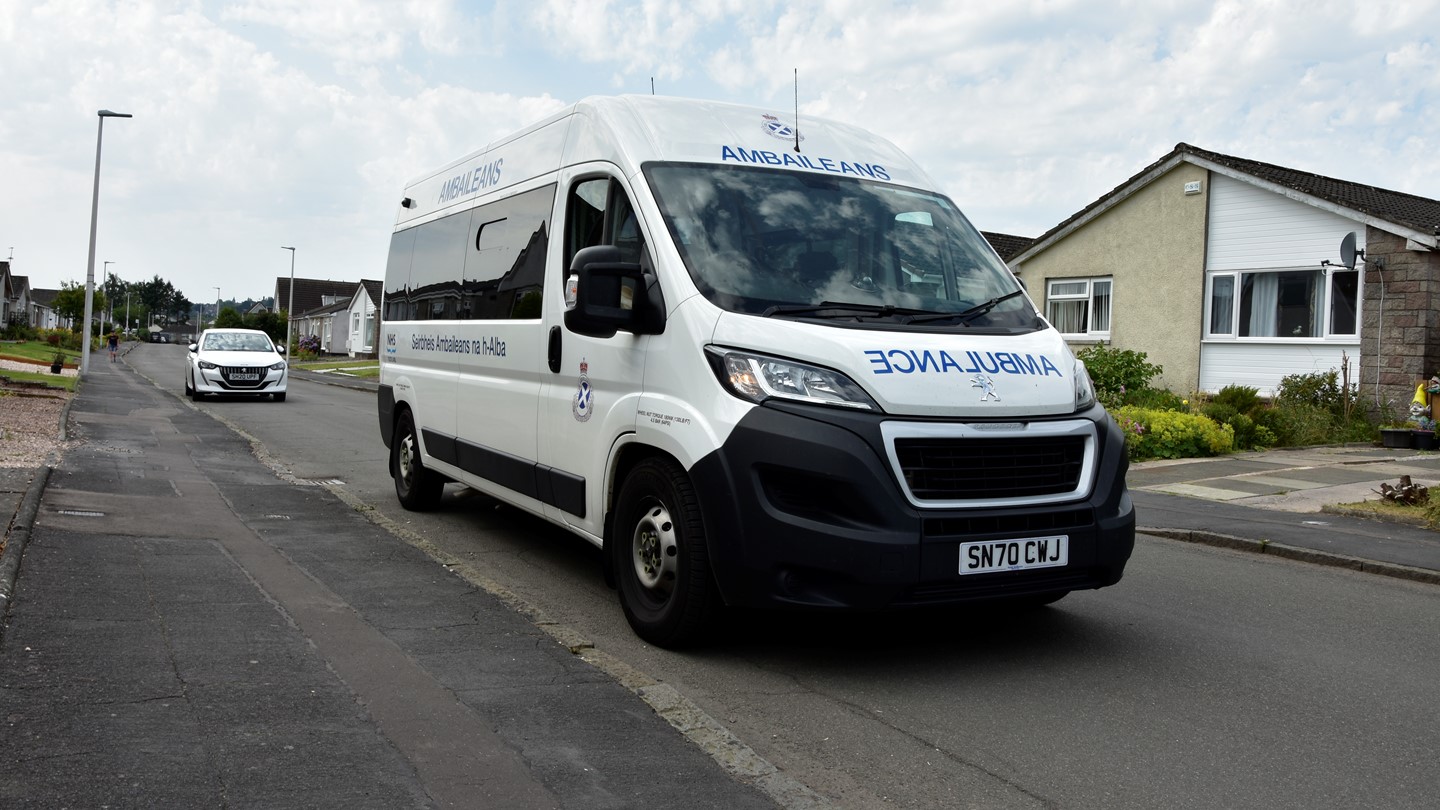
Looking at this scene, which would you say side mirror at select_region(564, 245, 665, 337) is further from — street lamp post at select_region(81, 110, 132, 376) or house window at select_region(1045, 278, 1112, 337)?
street lamp post at select_region(81, 110, 132, 376)

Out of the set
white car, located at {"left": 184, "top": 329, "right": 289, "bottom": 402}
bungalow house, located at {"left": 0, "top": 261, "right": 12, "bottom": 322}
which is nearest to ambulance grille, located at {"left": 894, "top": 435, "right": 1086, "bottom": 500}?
white car, located at {"left": 184, "top": 329, "right": 289, "bottom": 402}

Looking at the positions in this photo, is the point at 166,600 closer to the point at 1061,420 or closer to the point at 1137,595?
the point at 1061,420

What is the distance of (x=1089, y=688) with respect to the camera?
4824 mm

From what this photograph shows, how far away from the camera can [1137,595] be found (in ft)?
21.9

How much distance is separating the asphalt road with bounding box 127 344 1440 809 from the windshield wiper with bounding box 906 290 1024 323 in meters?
1.52

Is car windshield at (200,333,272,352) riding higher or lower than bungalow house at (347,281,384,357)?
lower

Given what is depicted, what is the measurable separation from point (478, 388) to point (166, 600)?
2.32 m

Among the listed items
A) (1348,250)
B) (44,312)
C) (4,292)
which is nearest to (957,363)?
(1348,250)

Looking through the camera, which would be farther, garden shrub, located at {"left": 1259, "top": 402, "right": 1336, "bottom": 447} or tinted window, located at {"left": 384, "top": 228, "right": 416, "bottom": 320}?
garden shrub, located at {"left": 1259, "top": 402, "right": 1336, "bottom": 447}

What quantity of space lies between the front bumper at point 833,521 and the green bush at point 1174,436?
10.5 m

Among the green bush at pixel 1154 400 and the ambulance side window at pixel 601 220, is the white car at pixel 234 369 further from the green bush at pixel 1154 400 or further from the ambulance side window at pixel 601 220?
the ambulance side window at pixel 601 220

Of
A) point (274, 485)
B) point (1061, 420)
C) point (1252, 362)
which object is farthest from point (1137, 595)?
point (1252, 362)

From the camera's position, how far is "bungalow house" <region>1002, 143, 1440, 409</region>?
18016 mm

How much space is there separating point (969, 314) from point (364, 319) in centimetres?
8785
